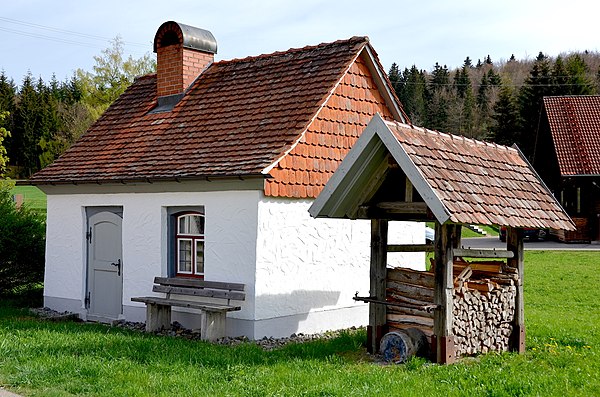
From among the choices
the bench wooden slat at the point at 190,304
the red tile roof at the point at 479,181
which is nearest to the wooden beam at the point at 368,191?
the red tile roof at the point at 479,181

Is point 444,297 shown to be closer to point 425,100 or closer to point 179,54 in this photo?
point 179,54

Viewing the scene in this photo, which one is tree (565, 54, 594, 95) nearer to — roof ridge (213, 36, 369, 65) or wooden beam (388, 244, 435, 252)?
roof ridge (213, 36, 369, 65)

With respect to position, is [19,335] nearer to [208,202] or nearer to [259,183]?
[208,202]

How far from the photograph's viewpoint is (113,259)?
14.3 metres

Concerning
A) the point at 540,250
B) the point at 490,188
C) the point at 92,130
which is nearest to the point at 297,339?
the point at 490,188

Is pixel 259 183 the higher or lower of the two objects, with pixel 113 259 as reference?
higher

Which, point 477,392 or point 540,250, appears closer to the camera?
point 477,392

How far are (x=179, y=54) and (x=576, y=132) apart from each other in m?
25.8

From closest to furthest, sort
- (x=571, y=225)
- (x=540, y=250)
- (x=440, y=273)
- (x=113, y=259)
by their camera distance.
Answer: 1. (x=440, y=273)
2. (x=571, y=225)
3. (x=113, y=259)
4. (x=540, y=250)

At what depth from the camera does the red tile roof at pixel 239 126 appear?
12.6 metres

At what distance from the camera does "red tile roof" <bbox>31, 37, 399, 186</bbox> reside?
12.6 metres

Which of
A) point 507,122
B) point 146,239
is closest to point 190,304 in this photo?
point 146,239

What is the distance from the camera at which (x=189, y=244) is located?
1321cm

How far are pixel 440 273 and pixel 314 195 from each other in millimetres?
3932
